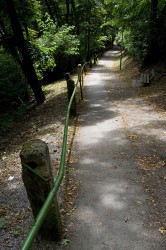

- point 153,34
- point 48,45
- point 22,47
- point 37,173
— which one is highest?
point 153,34

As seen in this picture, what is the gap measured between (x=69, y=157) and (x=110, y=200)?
1829 mm

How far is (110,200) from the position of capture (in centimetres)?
409

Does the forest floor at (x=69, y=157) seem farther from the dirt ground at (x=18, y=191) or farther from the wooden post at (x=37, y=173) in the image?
the wooden post at (x=37, y=173)

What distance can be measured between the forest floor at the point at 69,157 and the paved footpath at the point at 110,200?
15 cm

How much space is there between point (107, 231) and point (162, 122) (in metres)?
4.96

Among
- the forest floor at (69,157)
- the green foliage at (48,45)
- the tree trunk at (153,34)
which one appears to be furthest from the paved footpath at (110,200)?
the tree trunk at (153,34)

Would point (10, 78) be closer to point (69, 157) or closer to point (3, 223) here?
point (69, 157)

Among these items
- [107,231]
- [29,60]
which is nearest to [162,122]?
[107,231]

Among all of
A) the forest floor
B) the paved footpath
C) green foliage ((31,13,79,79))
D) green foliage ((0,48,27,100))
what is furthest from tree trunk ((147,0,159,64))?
the paved footpath

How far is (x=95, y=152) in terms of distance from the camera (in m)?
5.93

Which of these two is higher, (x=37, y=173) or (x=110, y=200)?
(x=37, y=173)

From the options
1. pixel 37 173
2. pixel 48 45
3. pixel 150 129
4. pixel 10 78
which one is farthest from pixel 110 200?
pixel 48 45

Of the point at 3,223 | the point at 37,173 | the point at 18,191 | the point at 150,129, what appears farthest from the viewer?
the point at 150,129

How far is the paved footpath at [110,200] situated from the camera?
3.26 metres
